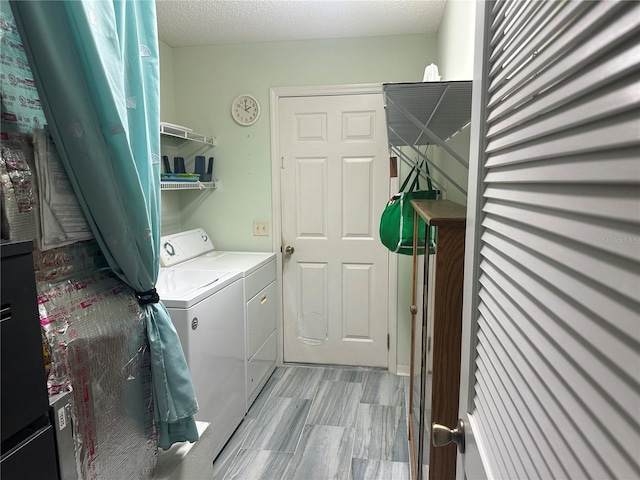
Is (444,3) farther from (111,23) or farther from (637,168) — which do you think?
(637,168)

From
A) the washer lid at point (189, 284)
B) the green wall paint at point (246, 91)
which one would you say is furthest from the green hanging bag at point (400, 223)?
the green wall paint at point (246, 91)

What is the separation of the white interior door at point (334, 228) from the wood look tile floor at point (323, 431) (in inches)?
10.5

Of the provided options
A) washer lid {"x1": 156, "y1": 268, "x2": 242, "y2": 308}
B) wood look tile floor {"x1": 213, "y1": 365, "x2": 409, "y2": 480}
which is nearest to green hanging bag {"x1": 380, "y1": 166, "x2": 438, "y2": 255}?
washer lid {"x1": 156, "y1": 268, "x2": 242, "y2": 308}

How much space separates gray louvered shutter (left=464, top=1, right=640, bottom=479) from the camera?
0.30m

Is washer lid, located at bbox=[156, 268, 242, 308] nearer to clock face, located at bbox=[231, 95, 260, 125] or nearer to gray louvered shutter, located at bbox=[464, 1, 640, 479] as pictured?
clock face, located at bbox=[231, 95, 260, 125]

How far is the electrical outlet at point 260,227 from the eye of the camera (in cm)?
320

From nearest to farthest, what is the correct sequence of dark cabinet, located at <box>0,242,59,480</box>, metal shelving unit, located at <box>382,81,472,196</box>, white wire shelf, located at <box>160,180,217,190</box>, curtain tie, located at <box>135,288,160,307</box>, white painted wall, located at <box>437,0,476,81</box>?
dark cabinet, located at <box>0,242,59,480</box> → metal shelving unit, located at <box>382,81,472,196</box> → curtain tie, located at <box>135,288,160,307</box> → white painted wall, located at <box>437,0,476,81</box> → white wire shelf, located at <box>160,180,217,190</box>

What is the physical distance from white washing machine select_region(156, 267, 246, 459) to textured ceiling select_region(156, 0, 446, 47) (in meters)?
1.59

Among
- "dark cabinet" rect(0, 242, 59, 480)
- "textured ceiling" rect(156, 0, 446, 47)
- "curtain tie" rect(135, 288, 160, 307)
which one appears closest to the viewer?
"dark cabinet" rect(0, 242, 59, 480)

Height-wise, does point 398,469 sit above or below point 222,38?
below

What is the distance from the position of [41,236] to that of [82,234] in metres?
0.13

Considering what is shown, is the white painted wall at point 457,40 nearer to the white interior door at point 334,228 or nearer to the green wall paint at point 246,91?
the green wall paint at point 246,91

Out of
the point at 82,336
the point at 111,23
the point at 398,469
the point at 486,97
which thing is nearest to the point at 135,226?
the point at 82,336

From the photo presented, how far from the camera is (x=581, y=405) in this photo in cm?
36
